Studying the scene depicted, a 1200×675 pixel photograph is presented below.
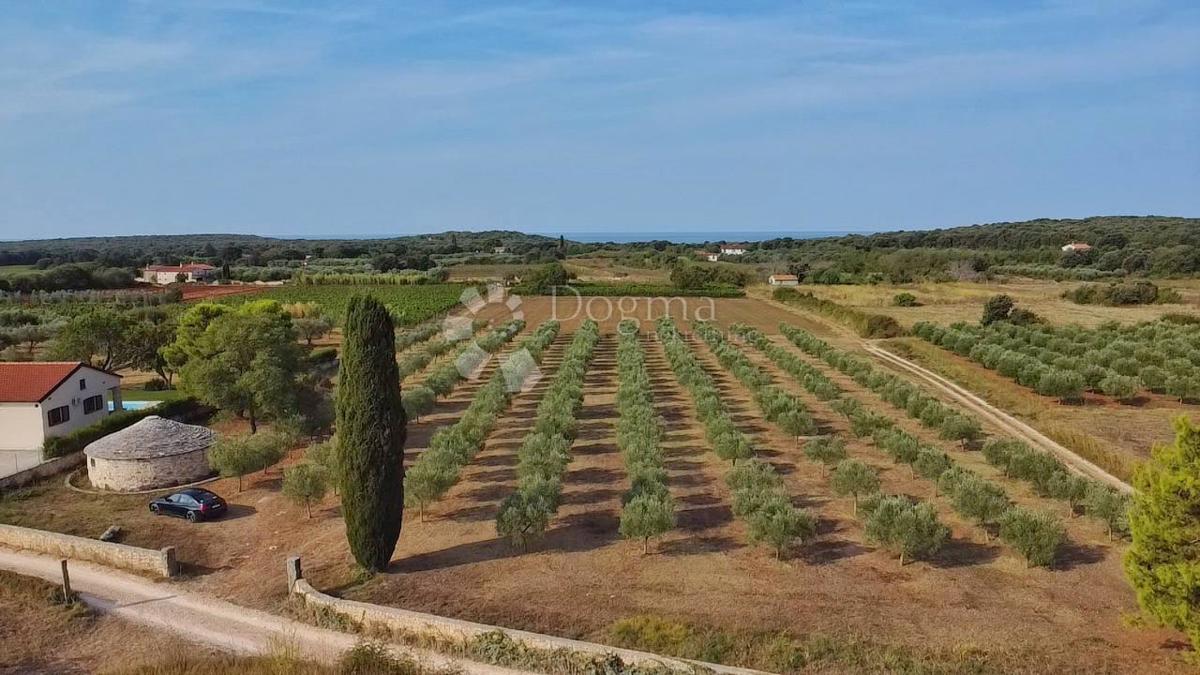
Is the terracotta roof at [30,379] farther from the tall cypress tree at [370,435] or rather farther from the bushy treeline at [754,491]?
the bushy treeline at [754,491]

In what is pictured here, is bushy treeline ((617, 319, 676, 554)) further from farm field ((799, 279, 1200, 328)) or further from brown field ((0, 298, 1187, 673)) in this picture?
farm field ((799, 279, 1200, 328))

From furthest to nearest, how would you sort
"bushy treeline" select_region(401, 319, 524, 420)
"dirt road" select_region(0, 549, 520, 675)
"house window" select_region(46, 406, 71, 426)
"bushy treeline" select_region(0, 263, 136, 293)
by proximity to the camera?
"bushy treeline" select_region(0, 263, 136, 293) < "bushy treeline" select_region(401, 319, 524, 420) < "house window" select_region(46, 406, 71, 426) < "dirt road" select_region(0, 549, 520, 675)

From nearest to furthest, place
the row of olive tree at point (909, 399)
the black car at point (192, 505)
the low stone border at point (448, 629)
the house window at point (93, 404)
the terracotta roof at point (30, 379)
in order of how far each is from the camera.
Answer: the low stone border at point (448, 629)
the black car at point (192, 505)
the row of olive tree at point (909, 399)
the terracotta roof at point (30, 379)
the house window at point (93, 404)

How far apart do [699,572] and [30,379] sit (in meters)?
27.6

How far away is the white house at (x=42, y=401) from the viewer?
97.1 feet

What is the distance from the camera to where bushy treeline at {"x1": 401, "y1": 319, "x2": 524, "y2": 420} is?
107 feet

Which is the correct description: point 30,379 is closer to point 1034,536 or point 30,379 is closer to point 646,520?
point 646,520

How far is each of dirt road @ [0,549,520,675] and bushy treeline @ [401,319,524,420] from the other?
9667 millimetres

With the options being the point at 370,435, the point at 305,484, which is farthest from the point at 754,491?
the point at 305,484

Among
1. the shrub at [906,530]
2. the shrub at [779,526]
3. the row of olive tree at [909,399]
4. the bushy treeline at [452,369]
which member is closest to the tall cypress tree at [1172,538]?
the shrub at [906,530]

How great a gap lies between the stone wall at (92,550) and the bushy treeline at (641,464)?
11.0 meters

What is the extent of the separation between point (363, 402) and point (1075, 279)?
375 feet

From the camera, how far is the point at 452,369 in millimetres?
41188

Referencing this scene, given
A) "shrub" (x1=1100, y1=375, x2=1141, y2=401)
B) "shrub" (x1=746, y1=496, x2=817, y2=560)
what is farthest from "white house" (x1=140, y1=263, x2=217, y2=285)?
"shrub" (x1=746, y1=496, x2=817, y2=560)
